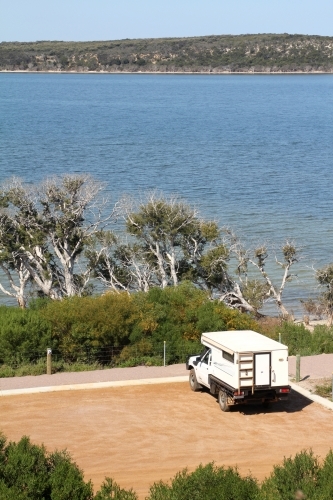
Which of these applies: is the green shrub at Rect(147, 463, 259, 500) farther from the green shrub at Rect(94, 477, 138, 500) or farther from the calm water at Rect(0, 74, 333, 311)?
the calm water at Rect(0, 74, 333, 311)


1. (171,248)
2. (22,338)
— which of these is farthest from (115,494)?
(171,248)

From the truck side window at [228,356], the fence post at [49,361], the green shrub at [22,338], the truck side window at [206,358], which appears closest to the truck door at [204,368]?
the truck side window at [206,358]

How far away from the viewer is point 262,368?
691 inches

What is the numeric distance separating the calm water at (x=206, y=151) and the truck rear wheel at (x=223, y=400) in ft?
52.6

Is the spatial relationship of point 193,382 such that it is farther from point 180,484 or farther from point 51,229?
point 51,229

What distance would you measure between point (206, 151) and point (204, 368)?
59709mm

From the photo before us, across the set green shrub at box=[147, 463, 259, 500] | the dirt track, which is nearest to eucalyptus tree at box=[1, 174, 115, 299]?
the dirt track

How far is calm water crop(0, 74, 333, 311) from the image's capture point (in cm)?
4816

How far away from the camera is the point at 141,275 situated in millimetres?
31875

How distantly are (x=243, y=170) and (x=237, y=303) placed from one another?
119 feet

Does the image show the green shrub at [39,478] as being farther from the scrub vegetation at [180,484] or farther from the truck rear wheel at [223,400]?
the truck rear wheel at [223,400]

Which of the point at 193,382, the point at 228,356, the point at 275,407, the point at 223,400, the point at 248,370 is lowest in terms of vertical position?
the point at 275,407

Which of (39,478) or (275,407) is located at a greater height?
(39,478)

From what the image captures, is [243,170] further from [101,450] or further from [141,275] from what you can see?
[101,450]
